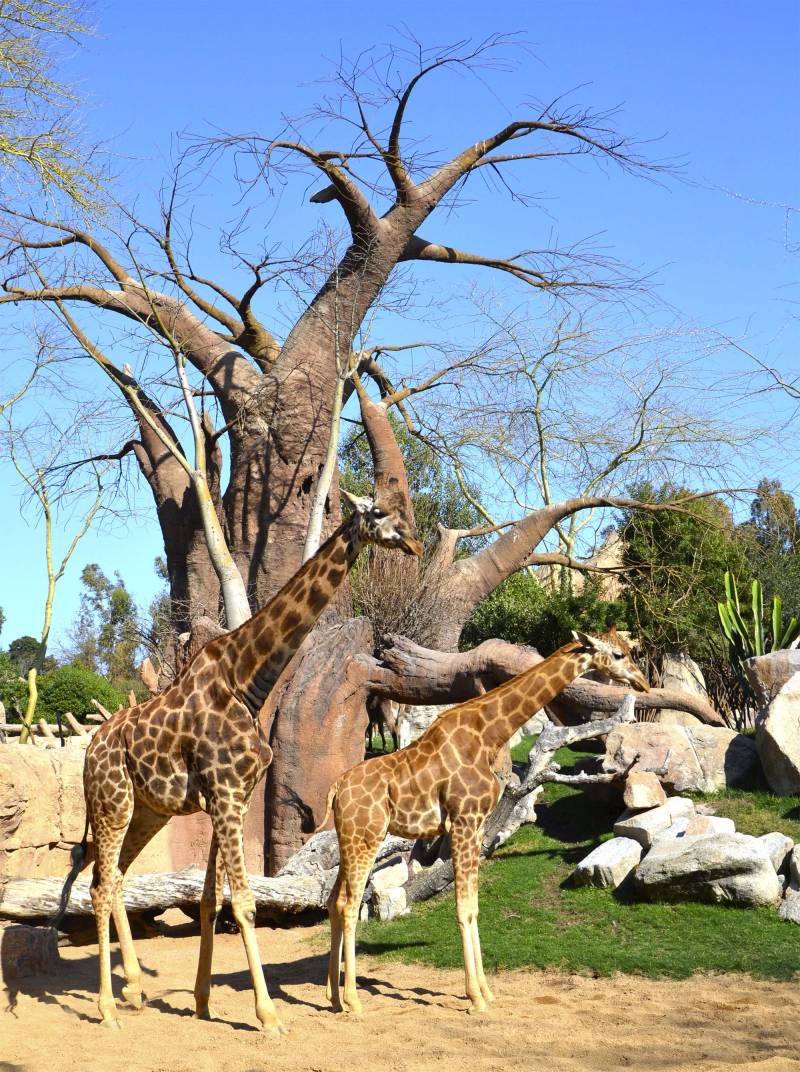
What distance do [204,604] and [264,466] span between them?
2320mm

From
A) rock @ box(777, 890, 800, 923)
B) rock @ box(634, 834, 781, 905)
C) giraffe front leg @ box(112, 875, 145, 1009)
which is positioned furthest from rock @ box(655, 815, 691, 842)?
giraffe front leg @ box(112, 875, 145, 1009)

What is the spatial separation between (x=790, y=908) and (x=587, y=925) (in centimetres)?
180

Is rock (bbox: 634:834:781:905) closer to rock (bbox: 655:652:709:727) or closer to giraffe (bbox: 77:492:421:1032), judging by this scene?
giraffe (bbox: 77:492:421:1032)

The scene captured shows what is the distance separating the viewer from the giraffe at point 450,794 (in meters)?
8.23

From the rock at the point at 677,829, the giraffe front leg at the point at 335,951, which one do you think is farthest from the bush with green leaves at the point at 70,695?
the giraffe front leg at the point at 335,951

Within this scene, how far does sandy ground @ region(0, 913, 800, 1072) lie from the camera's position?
6871mm

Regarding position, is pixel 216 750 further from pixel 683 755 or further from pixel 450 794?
pixel 683 755

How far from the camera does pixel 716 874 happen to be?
400 inches

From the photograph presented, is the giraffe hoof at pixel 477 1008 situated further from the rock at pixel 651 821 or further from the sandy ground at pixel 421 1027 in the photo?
the rock at pixel 651 821

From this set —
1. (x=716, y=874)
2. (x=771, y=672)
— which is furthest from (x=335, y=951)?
(x=771, y=672)

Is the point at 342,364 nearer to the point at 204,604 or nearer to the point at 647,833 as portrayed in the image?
the point at 204,604

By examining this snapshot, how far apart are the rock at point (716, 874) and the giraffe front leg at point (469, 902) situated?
8.92ft

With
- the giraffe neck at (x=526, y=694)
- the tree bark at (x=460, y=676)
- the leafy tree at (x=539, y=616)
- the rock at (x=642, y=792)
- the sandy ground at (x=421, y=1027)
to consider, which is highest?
the leafy tree at (x=539, y=616)

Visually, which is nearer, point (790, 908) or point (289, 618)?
point (289, 618)
